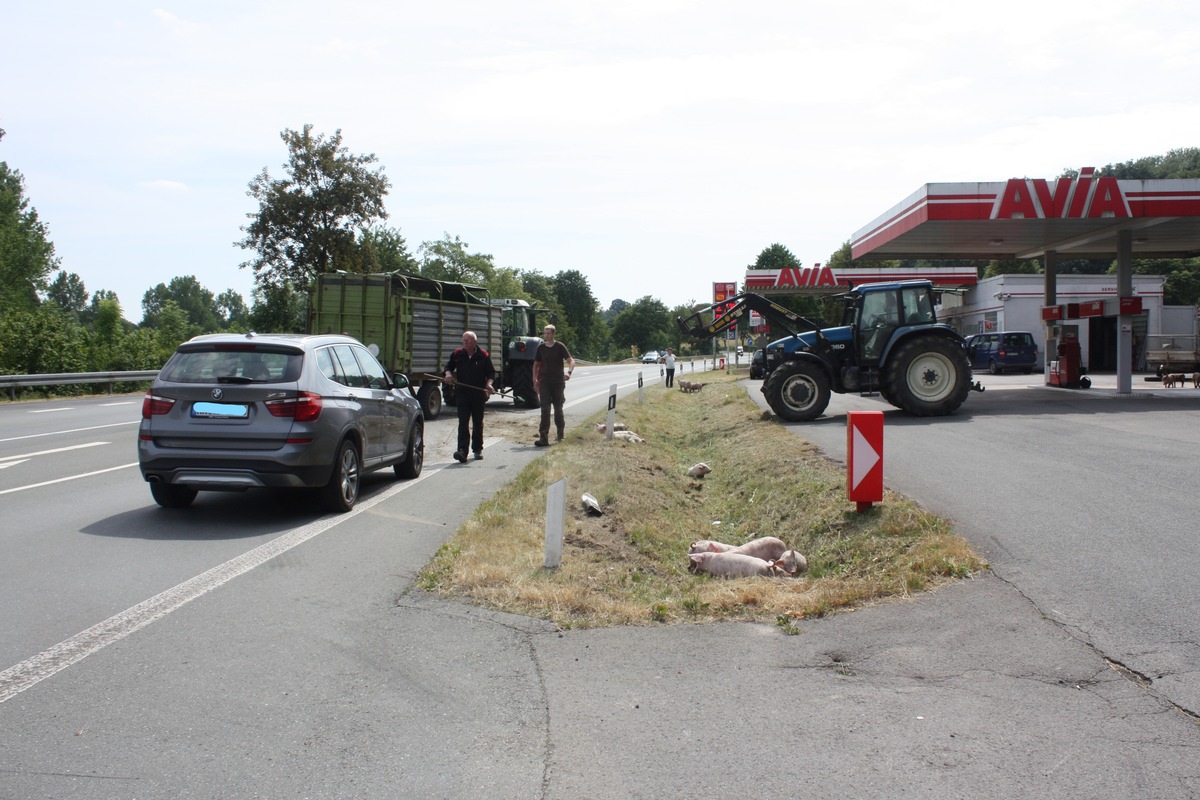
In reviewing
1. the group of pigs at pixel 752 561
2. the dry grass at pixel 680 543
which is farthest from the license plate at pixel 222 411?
the group of pigs at pixel 752 561

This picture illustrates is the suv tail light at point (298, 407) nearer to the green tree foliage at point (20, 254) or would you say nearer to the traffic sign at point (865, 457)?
the traffic sign at point (865, 457)

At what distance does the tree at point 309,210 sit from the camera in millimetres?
46125

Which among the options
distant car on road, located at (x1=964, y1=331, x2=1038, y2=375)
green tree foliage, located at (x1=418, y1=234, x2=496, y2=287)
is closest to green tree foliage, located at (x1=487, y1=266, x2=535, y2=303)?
green tree foliage, located at (x1=418, y1=234, x2=496, y2=287)

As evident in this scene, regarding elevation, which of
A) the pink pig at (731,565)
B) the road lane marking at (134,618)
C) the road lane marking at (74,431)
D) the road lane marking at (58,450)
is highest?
the road lane marking at (74,431)

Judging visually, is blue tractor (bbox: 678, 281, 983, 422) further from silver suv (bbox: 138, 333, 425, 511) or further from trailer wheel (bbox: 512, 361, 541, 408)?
silver suv (bbox: 138, 333, 425, 511)

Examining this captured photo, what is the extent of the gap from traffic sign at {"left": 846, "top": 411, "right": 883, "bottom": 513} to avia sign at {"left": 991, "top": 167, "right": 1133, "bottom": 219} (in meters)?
15.9

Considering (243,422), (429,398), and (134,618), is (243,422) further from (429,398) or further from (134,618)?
(429,398)

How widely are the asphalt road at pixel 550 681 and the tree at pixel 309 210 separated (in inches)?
1587

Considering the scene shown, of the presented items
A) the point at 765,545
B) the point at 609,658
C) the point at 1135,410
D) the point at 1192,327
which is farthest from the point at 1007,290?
the point at 609,658

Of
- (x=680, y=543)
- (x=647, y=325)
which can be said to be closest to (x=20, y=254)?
(x=680, y=543)

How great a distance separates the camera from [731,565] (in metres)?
7.51

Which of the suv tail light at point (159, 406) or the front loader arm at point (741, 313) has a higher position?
the front loader arm at point (741, 313)

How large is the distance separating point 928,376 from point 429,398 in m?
10.3

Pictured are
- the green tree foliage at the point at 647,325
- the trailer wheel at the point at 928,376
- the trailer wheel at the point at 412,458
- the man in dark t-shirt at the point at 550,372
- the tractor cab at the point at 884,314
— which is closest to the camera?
the trailer wheel at the point at 412,458
